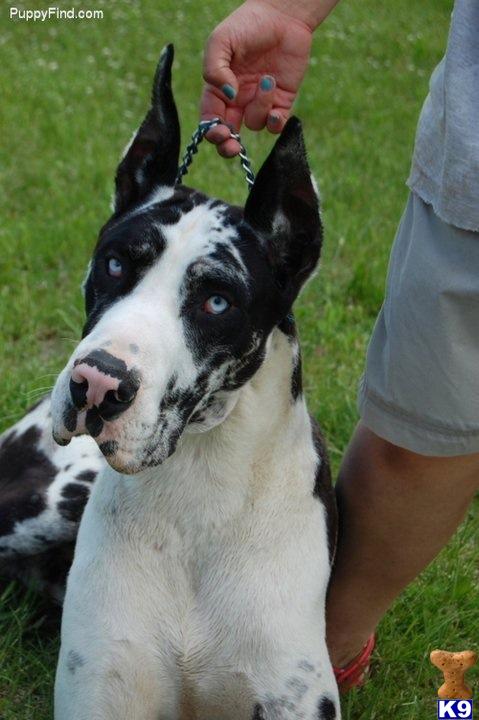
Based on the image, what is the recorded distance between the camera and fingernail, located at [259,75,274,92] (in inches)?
132

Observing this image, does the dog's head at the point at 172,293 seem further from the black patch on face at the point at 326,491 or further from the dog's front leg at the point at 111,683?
the dog's front leg at the point at 111,683

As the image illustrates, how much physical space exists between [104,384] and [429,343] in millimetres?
868

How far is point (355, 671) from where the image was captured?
12.4 feet

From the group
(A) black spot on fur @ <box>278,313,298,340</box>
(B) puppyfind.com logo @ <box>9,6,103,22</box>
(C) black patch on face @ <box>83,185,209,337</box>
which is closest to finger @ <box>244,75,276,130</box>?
(C) black patch on face @ <box>83,185,209,337</box>

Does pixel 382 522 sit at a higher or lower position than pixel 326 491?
lower

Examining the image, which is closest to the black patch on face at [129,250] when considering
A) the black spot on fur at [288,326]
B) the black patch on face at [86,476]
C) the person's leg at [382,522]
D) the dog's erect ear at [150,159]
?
Answer: the dog's erect ear at [150,159]

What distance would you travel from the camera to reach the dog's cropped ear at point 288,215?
9.58 ft

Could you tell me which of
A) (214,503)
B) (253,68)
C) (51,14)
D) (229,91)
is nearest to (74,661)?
(214,503)

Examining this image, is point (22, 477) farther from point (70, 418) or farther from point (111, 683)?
point (70, 418)

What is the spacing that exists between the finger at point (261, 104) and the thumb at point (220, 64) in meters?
0.09

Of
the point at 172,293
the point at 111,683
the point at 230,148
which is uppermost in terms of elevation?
the point at 230,148

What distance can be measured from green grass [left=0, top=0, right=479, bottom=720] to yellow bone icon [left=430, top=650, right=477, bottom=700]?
276mm

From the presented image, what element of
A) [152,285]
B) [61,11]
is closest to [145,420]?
[152,285]

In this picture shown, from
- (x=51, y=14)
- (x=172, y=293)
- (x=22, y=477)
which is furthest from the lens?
(x=51, y=14)
